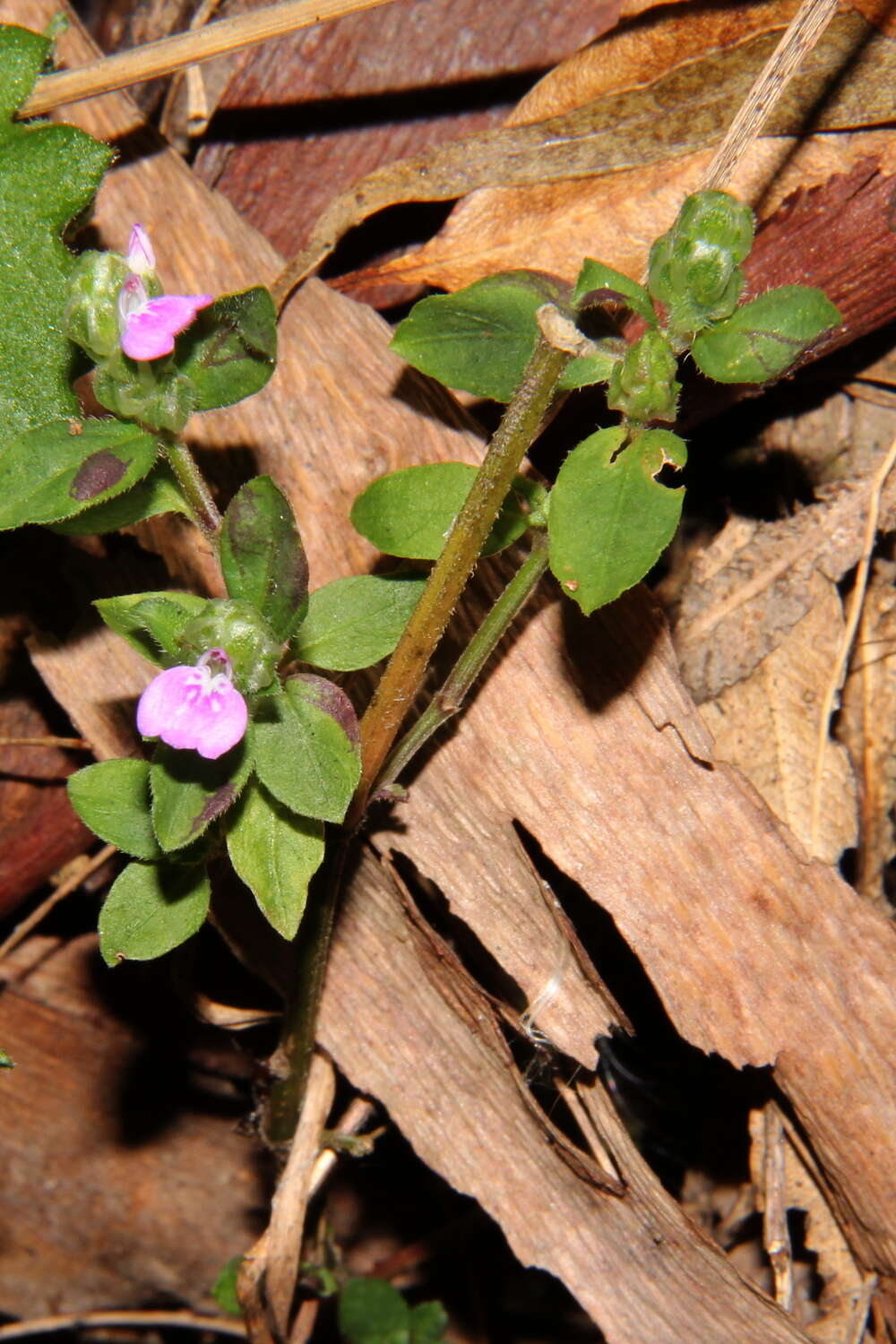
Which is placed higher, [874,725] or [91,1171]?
[874,725]

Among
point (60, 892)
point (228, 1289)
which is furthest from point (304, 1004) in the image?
point (228, 1289)

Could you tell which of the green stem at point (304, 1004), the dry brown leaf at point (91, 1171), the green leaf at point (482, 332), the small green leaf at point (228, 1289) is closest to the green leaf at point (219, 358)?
the green leaf at point (482, 332)

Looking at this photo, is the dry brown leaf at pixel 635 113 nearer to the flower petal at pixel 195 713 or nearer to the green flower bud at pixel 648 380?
the green flower bud at pixel 648 380

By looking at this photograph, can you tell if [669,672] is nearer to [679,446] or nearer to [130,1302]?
[679,446]

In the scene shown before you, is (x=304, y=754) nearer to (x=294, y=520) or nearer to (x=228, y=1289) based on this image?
(x=294, y=520)

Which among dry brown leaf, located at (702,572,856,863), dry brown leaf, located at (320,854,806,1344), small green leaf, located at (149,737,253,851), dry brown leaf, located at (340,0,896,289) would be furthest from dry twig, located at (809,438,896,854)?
small green leaf, located at (149,737,253,851)
